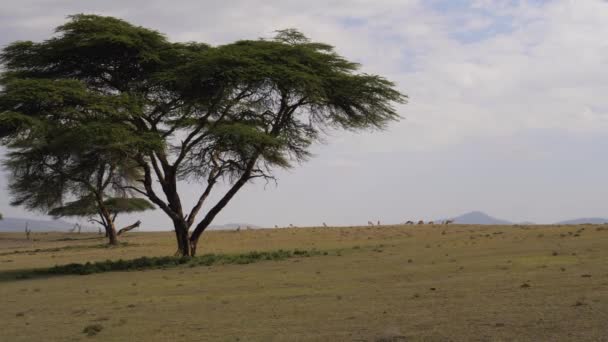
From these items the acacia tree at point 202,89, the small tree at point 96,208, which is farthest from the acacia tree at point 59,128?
the small tree at point 96,208

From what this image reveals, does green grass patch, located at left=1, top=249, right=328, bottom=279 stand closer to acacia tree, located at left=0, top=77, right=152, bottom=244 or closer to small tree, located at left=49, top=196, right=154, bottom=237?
acacia tree, located at left=0, top=77, right=152, bottom=244

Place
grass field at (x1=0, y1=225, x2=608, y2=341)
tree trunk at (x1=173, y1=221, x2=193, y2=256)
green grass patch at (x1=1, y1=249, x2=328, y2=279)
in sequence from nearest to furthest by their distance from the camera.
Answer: grass field at (x1=0, y1=225, x2=608, y2=341)
green grass patch at (x1=1, y1=249, x2=328, y2=279)
tree trunk at (x1=173, y1=221, x2=193, y2=256)

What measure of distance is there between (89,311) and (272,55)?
15646mm

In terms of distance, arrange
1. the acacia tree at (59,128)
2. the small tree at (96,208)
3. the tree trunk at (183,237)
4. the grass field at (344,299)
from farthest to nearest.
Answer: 1. the small tree at (96,208)
2. the tree trunk at (183,237)
3. the acacia tree at (59,128)
4. the grass field at (344,299)

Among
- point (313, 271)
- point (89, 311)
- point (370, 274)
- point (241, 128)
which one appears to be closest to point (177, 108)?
point (241, 128)

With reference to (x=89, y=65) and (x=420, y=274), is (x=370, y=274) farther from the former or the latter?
(x=89, y=65)

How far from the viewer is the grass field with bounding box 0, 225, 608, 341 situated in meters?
11.3

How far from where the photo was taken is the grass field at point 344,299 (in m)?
11.3

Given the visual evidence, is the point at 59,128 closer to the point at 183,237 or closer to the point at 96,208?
the point at 183,237

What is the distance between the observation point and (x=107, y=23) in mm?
28922

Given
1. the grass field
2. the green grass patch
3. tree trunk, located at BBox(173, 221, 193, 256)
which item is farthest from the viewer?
tree trunk, located at BBox(173, 221, 193, 256)

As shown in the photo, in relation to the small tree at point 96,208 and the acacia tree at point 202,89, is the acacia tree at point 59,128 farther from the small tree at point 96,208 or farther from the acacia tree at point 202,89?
the small tree at point 96,208

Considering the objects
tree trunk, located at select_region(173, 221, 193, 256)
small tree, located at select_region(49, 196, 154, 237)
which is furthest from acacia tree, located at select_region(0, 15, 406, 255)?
small tree, located at select_region(49, 196, 154, 237)

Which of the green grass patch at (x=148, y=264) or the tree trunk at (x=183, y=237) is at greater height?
the tree trunk at (x=183, y=237)
